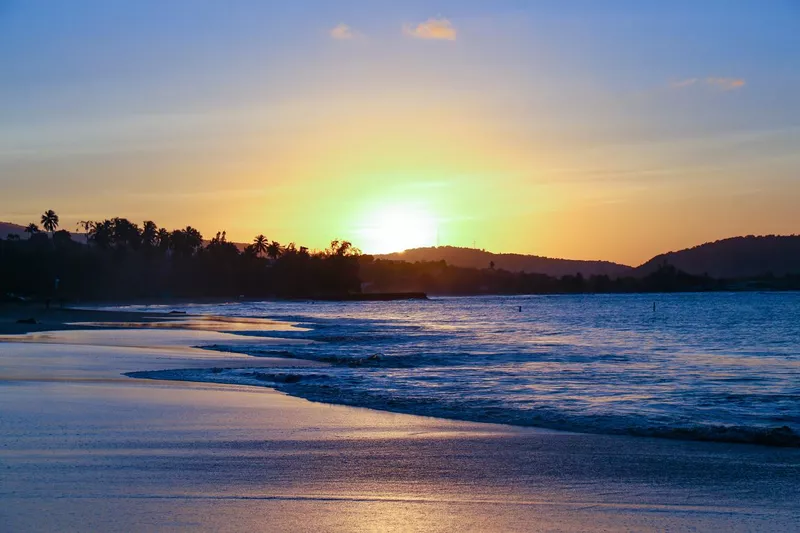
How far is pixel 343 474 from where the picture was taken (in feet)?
27.3

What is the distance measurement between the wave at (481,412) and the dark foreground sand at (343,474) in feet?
2.09

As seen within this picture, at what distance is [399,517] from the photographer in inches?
264

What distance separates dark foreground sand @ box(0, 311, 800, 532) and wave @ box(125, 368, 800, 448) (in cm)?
64

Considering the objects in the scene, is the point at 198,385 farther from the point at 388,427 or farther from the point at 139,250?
the point at 139,250

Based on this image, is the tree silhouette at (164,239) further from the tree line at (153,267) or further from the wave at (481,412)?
the wave at (481,412)

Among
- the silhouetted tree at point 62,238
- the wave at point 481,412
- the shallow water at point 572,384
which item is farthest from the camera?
the silhouetted tree at point 62,238

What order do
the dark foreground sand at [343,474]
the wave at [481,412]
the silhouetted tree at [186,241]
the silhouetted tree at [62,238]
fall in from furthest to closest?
1. the silhouetted tree at [186,241]
2. the silhouetted tree at [62,238]
3. the wave at [481,412]
4. the dark foreground sand at [343,474]

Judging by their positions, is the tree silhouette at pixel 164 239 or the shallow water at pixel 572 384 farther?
the tree silhouette at pixel 164 239

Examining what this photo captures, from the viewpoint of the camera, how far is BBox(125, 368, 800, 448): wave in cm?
1110

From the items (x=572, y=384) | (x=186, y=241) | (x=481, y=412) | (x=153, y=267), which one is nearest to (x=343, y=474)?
(x=481, y=412)

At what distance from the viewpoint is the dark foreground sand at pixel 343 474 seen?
662 cm

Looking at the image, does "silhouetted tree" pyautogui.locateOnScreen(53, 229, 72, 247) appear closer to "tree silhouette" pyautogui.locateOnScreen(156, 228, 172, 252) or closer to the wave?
"tree silhouette" pyautogui.locateOnScreen(156, 228, 172, 252)

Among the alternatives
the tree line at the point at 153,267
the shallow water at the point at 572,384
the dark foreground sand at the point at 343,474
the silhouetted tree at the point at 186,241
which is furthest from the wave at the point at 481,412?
the silhouetted tree at the point at 186,241

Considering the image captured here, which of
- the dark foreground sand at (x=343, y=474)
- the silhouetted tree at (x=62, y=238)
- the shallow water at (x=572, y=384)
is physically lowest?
the shallow water at (x=572, y=384)
